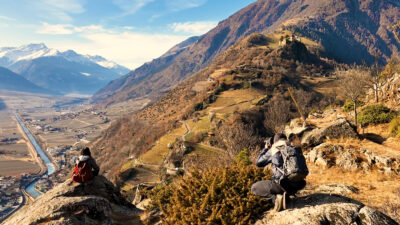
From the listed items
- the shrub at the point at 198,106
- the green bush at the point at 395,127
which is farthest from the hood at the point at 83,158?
the shrub at the point at 198,106

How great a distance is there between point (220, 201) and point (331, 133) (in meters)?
14.6

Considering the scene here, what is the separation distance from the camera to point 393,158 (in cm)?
1227

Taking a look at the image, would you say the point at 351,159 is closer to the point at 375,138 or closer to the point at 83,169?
the point at 375,138

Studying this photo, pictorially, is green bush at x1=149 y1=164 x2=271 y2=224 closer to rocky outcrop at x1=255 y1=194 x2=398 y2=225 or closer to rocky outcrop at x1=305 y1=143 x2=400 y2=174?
rocky outcrop at x1=255 y1=194 x2=398 y2=225

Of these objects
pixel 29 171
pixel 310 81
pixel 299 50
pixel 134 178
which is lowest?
pixel 29 171

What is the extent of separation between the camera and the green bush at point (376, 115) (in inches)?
777

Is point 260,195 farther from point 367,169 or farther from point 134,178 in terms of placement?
point 134,178

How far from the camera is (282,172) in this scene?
5.64 m

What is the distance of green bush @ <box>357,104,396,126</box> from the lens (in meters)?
19.7

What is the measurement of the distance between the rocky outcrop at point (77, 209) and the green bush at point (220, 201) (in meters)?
2.79

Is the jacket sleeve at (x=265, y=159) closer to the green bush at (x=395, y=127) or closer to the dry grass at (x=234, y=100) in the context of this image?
the green bush at (x=395, y=127)

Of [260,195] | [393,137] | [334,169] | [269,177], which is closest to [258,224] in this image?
[260,195]

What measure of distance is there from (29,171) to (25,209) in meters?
137

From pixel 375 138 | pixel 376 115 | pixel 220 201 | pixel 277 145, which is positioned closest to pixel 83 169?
pixel 220 201
